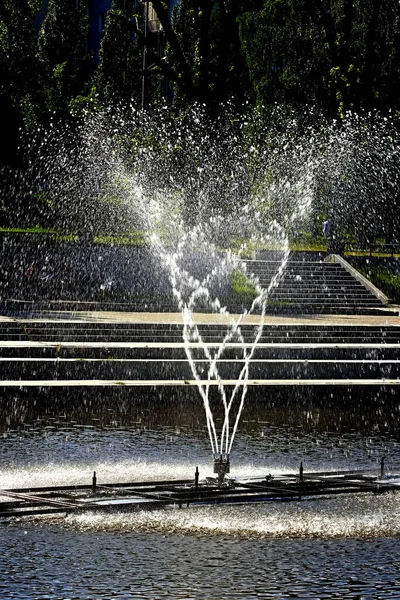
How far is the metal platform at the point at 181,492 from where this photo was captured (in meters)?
9.49

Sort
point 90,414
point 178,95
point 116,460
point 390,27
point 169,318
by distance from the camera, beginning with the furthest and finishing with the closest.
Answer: point 178,95 → point 390,27 → point 169,318 → point 90,414 → point 116,460

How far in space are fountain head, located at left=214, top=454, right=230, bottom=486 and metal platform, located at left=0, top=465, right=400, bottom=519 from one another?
68 millimetres

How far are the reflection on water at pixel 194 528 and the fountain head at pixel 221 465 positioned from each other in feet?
1.52

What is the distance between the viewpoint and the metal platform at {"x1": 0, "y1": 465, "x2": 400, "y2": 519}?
31.1 ft

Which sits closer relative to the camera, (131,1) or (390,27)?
(390,27)

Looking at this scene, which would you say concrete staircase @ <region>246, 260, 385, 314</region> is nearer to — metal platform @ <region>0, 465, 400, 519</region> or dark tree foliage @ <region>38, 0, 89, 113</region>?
metal platform @ <region>0, 465, 400, 519</region>

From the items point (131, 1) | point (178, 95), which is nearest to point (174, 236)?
point (178, 95)

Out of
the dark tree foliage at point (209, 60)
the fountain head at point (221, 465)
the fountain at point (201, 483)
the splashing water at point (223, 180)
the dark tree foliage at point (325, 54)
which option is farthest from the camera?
the dark tree foliage at point (209, 60)

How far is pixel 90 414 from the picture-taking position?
14570 millimetres

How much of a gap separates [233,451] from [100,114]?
34.5 meters

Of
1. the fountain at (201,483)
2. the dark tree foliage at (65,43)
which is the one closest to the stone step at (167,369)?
the fountain at (201,483)

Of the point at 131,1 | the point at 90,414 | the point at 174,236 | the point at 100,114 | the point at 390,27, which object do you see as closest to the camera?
the point at 90,414

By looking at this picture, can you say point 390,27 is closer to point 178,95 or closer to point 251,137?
point 251,137

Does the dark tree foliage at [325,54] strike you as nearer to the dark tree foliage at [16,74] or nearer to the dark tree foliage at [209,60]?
the dark tree foliage at [209,60]
